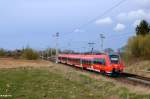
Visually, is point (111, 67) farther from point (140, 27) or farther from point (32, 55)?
point (32, 55)

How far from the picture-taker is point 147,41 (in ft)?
271

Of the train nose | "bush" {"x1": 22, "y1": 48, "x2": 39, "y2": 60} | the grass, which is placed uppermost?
"bush" {"x1": 22, "y1": 48, "x2": 39, "y2": 60}

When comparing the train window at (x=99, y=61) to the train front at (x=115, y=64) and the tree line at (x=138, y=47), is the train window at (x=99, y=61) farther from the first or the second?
the tree line at (x=138, y=47)

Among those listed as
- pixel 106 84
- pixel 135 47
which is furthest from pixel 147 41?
pixel 106 84

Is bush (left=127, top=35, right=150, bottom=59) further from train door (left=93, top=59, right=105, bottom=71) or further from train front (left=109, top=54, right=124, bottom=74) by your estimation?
train front (left=109, top=54, right=124, bottom=74)

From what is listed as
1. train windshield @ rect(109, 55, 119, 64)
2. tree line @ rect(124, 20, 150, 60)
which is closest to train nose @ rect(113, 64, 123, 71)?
train windshield @ rect(109, 55, 119, 64)

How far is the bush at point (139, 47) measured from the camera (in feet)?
269

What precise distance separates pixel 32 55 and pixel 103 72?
101065 mm

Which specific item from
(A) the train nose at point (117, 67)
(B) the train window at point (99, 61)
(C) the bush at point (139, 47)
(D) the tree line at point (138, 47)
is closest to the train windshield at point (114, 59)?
(A) the train nose at point (117, 67)

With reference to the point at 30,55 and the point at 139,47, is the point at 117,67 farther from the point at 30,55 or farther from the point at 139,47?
the point at 30,55

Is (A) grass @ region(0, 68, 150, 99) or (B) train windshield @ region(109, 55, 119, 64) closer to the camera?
(A) grass @ region(0, 68, 150, 99)

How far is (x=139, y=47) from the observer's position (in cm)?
8388

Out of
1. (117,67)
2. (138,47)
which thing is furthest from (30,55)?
(117,67)

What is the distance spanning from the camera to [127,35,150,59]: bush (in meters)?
81.9
